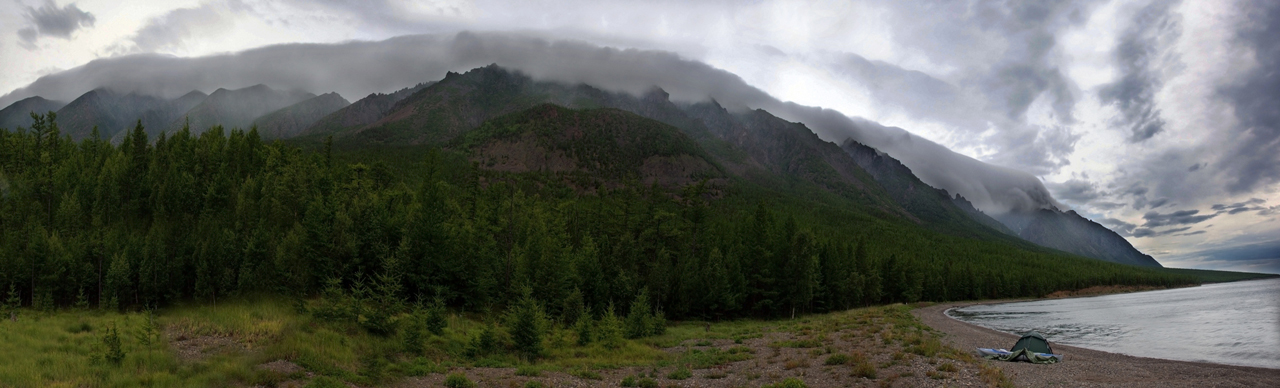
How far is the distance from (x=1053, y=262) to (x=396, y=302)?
231 m

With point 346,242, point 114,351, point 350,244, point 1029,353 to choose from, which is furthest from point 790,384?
point 346,242

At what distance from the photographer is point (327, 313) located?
2712cm

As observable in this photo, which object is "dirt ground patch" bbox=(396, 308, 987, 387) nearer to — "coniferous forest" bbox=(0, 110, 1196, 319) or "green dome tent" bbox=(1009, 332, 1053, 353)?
"green dome tent" bbox=(1009, 332, 1053, 353)

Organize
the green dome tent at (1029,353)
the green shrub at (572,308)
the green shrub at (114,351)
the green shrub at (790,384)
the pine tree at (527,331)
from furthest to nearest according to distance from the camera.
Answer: the green shrub at (572,308), the green dome tent at (1029,353), the pine tree at (527,331), the green shrub at (790,384), the green shrub at (114,351)

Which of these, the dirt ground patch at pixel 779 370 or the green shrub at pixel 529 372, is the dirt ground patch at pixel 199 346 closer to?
the dirt ground patch at pixel 779 370

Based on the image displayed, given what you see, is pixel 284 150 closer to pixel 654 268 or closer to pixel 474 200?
pixel 474 200

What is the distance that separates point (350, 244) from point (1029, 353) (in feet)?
161

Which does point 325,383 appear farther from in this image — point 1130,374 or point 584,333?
point 1130,374

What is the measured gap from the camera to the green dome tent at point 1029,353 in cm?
2830

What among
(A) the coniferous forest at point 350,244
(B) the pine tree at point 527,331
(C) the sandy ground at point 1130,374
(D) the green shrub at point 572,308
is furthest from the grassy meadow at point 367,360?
(D) the green shrub at point 572,308

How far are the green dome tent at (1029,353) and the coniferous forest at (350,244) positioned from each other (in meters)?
30.9

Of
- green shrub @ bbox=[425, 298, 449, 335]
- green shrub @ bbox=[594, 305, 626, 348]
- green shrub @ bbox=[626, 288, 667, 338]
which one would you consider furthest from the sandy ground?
green shrub @ bbox=[425, 298, 449, 335]

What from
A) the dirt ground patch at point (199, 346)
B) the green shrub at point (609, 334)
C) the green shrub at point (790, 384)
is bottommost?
the green shrub at point (609, 334)

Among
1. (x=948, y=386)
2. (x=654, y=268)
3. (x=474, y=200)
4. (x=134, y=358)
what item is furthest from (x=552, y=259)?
(x=948, y=386)
